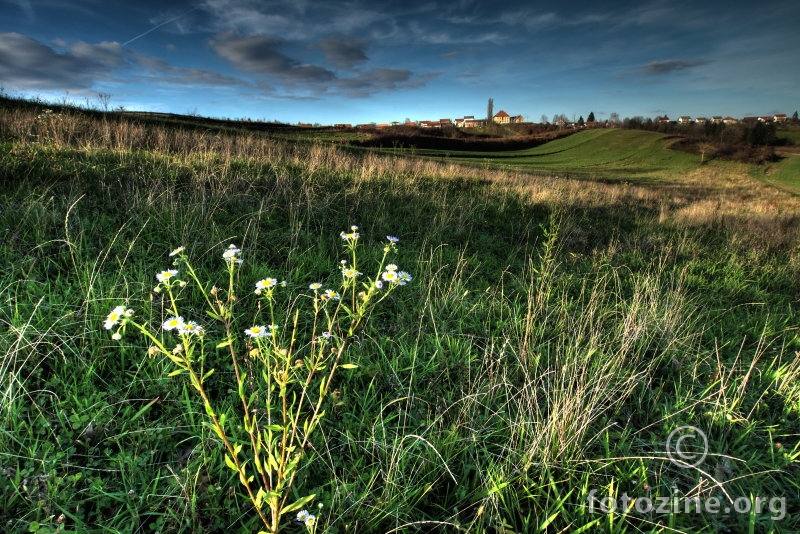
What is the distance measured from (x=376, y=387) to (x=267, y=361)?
4.44 feet

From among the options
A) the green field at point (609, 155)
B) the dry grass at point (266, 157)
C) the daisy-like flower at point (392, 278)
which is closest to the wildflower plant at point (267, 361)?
the daisy-like flower at point (392, 278)

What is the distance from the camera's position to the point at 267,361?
5.00ft

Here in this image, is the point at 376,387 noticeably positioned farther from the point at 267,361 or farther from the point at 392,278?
the point at 267,361

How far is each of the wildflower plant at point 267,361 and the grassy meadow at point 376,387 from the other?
0.09m

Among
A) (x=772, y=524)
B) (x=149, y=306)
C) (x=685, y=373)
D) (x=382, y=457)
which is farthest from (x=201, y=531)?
(x=685, y=373)

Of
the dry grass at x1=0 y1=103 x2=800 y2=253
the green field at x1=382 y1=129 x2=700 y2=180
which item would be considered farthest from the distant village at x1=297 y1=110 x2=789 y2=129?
the dry grass at x1=0 y1=103 x2=800 y2=253

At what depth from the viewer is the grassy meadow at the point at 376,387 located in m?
1.87

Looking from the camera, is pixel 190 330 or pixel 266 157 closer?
pixel 190 330

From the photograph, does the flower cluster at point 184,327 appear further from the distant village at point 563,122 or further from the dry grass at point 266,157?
the distant village at point 563,122

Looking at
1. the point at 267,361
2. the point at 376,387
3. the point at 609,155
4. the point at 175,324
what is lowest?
the point at 376,387

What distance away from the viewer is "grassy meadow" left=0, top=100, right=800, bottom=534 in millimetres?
1865

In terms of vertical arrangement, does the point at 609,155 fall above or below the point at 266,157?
above

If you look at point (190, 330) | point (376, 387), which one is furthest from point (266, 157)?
point (190, 330)

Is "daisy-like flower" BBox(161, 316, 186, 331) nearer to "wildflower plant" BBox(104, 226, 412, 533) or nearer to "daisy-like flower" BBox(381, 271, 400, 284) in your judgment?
"wildflower plant" BBox(104, 226, 412, 533)
